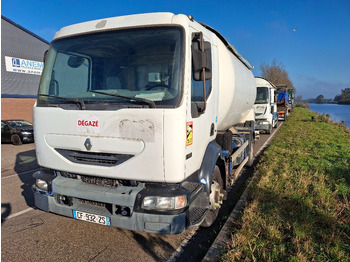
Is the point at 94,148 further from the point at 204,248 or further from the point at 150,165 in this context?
the point at 204,248

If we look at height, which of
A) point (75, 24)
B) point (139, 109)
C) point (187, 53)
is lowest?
point (139, 109)

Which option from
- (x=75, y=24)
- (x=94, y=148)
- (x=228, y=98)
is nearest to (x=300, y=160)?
(x=228, y=98)

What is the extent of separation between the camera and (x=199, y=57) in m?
3.02

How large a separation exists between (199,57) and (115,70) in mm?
1139

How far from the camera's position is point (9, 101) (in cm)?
1908

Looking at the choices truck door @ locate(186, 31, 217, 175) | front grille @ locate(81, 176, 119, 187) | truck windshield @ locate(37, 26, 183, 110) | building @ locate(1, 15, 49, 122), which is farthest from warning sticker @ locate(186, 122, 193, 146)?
building @ locate(1, 15, 49, 122)

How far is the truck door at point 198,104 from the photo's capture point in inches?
119

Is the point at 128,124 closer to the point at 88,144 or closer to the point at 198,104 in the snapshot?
the point at 88,144

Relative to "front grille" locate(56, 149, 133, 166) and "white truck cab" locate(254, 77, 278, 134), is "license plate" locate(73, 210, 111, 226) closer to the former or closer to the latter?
"front grille" locate(56, 149, 133, 166)

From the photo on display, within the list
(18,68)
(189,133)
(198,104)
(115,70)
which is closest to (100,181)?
(189,133)

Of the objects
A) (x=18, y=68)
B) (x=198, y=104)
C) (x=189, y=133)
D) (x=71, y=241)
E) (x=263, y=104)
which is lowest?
(x=71, y=241)

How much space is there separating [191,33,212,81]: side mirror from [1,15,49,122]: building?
2001cm

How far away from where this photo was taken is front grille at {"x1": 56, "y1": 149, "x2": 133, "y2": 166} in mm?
3008

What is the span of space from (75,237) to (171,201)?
1816mm
